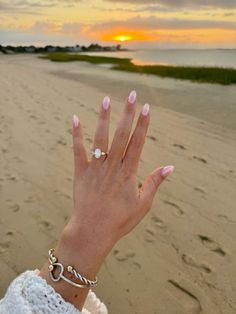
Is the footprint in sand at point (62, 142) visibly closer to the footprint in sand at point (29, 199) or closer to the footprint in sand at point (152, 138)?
the footprint in sand at point (152, 138)

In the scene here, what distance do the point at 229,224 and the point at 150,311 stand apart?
5.34 ft

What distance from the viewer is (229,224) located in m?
4.23

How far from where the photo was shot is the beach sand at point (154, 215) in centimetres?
311

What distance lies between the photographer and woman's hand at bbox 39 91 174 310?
1.23 m

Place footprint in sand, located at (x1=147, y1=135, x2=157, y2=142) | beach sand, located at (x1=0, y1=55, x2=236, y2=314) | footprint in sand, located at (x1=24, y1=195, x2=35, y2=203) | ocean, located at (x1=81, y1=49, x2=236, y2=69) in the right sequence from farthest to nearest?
ocean, located at (x1=81, y1=49, x2=236, y2=69) < footprint in sand, located at (x1=147, y1=135, x2=157, y2=142) < footprint in sand, located at (x1=24, y1=195, x2=35, y2=203) < beach sand, located at (x1=0, y1=55, x2=236, y2=314)

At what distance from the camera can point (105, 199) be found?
1249mm

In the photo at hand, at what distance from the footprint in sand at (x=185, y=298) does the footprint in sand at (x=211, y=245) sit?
2.03 ft

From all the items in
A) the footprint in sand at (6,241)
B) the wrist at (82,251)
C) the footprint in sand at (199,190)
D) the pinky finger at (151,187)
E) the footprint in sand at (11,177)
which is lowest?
the footprint in sand at (199,190)

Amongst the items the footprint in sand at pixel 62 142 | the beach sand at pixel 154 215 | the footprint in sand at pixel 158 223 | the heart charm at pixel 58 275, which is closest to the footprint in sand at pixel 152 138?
the beach sand at pixel 154 215

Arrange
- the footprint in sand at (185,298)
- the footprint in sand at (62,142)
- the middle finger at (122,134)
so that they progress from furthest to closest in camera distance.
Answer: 1. the footprint in sand at (62,142)
2. the footprint in sand at (185,298)
3. the middle finger at (122,134)

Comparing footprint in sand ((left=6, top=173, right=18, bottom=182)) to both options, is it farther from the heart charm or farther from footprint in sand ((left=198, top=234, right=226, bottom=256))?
the heart charm

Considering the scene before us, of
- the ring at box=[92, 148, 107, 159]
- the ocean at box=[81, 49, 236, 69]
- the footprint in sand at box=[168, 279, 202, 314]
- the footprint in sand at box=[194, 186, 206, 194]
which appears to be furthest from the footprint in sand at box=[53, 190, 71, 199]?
the ocean at box=[81, 49, 236, 69]

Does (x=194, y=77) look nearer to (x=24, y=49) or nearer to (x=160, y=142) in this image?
(x=160, y=142)

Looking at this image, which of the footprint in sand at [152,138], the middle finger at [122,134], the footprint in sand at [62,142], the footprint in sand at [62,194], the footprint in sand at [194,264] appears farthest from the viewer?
the footprint in sand at [152,138]
